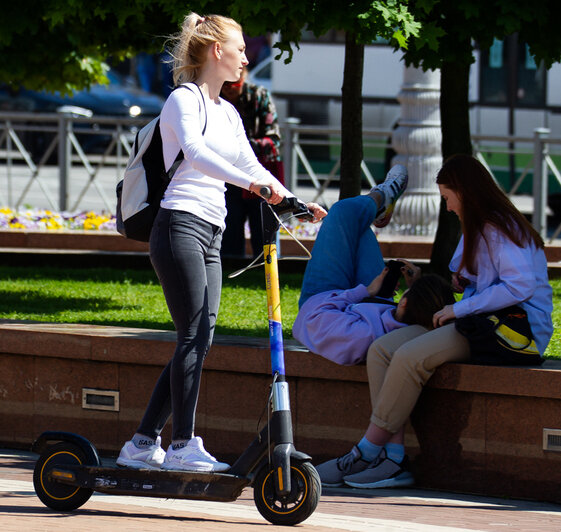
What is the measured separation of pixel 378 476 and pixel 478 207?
3.97ft

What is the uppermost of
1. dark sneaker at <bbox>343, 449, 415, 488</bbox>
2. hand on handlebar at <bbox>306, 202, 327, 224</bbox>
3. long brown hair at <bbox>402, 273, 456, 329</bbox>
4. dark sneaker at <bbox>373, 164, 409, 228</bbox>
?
hand on handlebar at <bbox>306, 202, 327, 224</bbox>

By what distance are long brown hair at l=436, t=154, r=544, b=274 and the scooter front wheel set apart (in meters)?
1.33

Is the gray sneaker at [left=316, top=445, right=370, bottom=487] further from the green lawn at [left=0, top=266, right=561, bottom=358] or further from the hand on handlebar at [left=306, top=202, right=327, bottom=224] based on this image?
the green lawn at [left=0, top=266, right=561, bottom=358]

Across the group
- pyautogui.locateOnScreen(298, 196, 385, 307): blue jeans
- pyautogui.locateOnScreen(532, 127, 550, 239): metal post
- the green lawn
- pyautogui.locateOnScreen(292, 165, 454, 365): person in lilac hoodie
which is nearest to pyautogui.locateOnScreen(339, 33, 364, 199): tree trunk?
the green lawn

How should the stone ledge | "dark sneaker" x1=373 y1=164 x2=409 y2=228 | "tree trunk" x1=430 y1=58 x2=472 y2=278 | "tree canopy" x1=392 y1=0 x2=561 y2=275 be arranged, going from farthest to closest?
"tree trunk" x1=430 y1=58 x2=472 y2=278 → "tree canopy" x1=392 y1=0 x2=561 y2=275 → "dark sneaker" x1=373 y1=164 x2=409 y2=228 → the stone ledge

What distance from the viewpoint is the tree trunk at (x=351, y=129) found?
314 inches

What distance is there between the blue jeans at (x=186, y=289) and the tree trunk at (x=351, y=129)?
331 cm

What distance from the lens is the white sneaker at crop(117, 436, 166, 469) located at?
4.88 metres

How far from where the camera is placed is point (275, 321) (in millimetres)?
4609

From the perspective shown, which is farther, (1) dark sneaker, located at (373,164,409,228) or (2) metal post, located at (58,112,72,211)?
(2) metal post, located at (58,112,72,211)

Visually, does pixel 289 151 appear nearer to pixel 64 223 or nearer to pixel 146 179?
pixel 64 223

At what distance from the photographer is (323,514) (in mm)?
4836

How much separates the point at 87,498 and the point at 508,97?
13.5 m

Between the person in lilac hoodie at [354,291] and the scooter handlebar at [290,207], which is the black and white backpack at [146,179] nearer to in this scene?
the scooter handlebar at [290,207]
